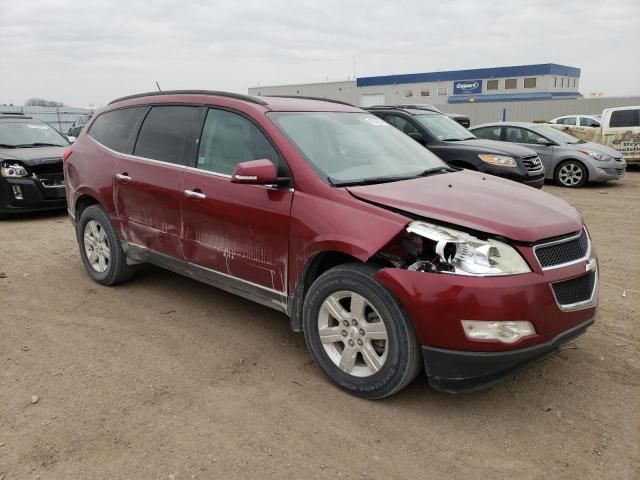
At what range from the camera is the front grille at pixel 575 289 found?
289 centimetres

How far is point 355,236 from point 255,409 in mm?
1172

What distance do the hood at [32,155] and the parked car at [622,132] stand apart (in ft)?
43.5

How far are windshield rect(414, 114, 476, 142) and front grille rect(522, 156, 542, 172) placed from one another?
4.10 feet

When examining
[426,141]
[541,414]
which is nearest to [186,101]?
[541,414]

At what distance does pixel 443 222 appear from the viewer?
116 inches

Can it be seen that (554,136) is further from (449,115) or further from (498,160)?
(449,115)

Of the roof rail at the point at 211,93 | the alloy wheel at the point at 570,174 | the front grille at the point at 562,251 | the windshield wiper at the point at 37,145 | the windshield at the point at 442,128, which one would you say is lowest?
the alloy wheel at the point at 570,174

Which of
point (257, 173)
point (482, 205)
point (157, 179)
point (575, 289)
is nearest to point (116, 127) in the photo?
point (157, 179)

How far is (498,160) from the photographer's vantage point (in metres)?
9.45

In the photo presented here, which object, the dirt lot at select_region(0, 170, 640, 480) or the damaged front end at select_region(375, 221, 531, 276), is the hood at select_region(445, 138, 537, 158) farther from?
the damaged front end at select_region(375, 221, 531, 276)

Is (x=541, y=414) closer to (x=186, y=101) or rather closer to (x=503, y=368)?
(x=503, y=368)

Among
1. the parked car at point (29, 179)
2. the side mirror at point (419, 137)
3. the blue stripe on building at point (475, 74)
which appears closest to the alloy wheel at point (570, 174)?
the side mirror at point (419, 137)

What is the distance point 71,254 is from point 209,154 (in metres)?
3.42

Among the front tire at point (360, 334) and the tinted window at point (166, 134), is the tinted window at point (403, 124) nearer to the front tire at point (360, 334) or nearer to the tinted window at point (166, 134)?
the tinted window at point (166, 134)
